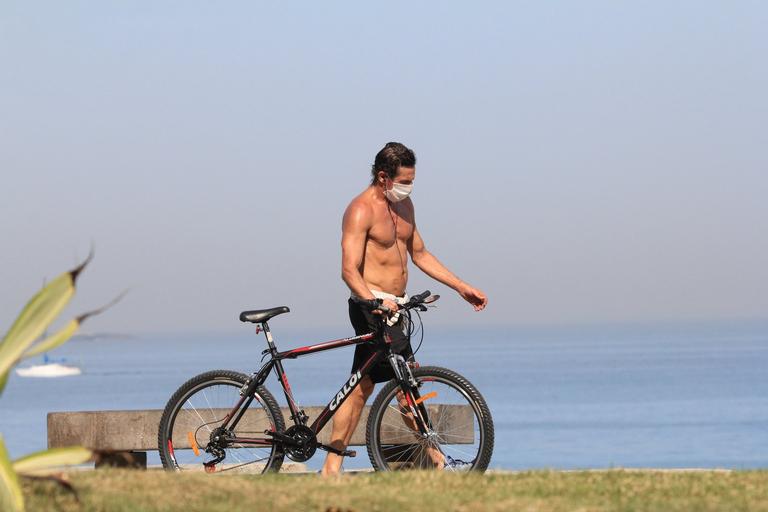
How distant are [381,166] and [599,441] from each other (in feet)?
246

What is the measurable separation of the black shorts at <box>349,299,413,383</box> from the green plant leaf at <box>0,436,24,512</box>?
10.7 feet

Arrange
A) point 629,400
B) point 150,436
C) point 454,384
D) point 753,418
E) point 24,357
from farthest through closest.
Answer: point 629,400 → point 753,418 → point 150,436 → point 454,384 → point 24,357

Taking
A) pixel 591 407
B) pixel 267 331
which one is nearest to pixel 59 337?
pixel 267 331

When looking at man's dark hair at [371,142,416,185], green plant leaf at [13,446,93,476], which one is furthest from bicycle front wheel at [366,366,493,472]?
green plant leaf at [13,446,93,476]

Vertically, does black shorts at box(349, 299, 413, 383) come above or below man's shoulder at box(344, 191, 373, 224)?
below

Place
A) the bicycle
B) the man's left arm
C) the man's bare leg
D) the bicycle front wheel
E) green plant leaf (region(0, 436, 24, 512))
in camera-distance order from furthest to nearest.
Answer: the man's left arm < the man's bare leg < the bicycle < the bicycle front wheel < green plant leaf (region(0, 436, 24, 512))

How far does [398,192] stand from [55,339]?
3469 millimetres

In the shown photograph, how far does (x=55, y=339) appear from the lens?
604 cm

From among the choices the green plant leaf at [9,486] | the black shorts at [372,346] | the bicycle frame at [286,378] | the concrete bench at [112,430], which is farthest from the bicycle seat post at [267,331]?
the green plant leaf at [9,486]

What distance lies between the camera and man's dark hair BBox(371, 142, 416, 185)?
8922mm

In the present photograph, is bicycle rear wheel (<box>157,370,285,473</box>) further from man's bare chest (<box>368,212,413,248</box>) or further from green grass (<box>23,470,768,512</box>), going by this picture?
man's bare chest (<box>368,212,413,248</box>)

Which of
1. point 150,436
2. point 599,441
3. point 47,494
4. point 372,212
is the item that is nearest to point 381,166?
point 372,212

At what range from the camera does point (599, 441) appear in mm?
81625

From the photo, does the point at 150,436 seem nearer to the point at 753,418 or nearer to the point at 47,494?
the point at 47,494
